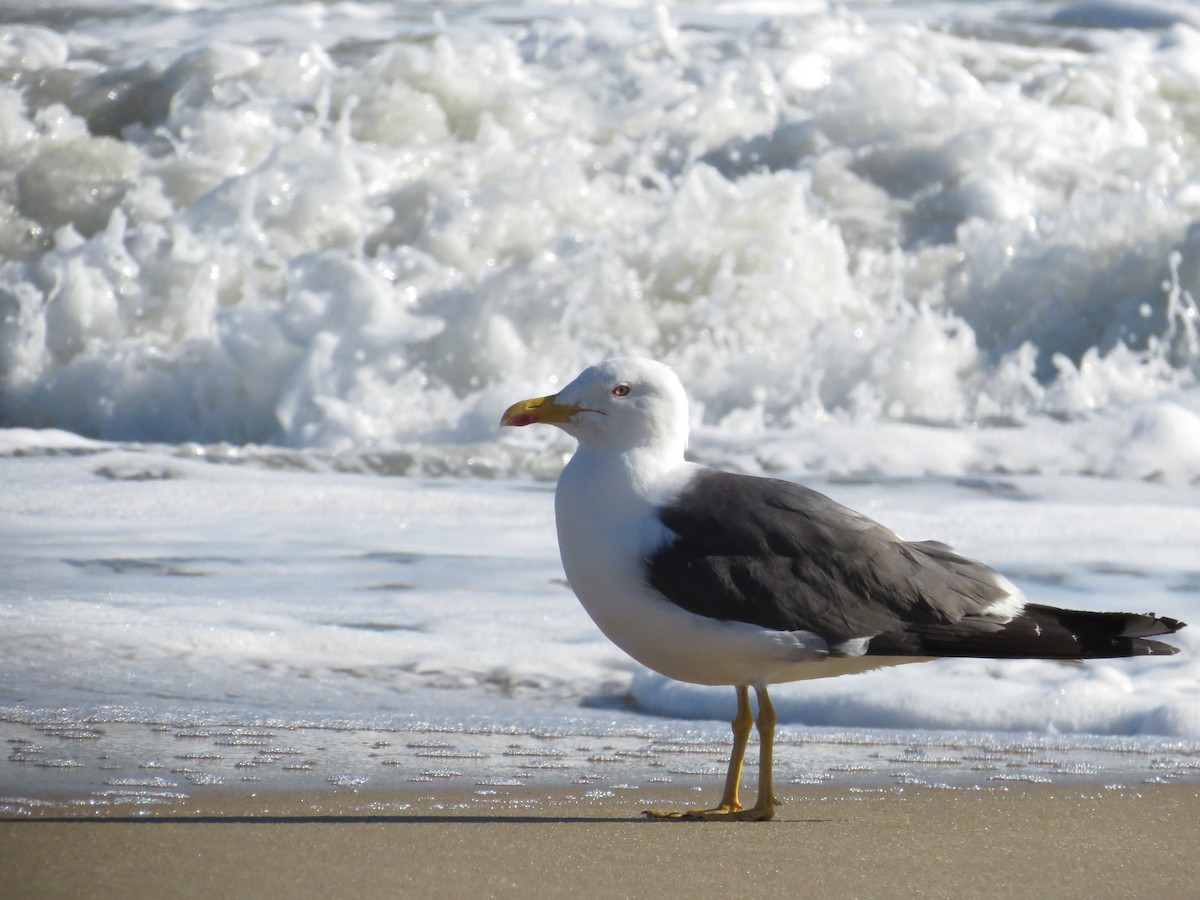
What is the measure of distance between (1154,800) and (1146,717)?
2.29 ft

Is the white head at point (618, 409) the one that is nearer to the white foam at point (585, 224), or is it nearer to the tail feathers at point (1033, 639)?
the tail feathers at point (1033, 639)

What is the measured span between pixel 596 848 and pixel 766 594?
1.82ft

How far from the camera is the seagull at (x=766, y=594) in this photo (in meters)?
2.94

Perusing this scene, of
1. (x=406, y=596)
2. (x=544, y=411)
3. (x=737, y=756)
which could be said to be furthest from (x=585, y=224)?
(x=737, y=756)

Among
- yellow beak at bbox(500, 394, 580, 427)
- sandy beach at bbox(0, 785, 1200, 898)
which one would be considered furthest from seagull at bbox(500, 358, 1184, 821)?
sandy beach at bbox(0, 785, 1200, 898)

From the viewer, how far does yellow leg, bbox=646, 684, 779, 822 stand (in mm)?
2918

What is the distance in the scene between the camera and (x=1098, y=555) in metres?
5.44

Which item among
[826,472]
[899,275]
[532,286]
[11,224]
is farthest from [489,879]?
[11,224]

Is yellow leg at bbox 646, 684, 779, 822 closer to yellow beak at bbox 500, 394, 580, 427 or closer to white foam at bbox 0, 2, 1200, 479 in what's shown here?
yellow beak at bbox 500, 394, 580, 427

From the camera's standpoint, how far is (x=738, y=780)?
3004 mm

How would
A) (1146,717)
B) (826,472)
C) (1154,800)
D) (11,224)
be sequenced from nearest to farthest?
(1154,800) → (1146,717) → (826,472) → (11,224)

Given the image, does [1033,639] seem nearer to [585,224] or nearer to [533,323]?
[533,323]

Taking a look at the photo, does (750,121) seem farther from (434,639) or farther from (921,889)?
(921,889)

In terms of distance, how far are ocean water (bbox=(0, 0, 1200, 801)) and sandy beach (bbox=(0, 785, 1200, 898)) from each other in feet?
2.18
